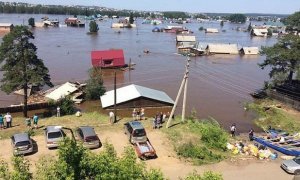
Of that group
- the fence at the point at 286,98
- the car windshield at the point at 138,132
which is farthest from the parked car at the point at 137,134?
the fence at the point at 286,98

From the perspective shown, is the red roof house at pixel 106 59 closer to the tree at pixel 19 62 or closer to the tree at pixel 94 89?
the tree at pixel 94 89

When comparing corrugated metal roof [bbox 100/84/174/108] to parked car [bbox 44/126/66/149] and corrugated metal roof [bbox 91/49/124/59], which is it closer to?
parked car [bbox 44/126/66/149]

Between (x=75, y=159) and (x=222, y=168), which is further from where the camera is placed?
(x=222, y=168)

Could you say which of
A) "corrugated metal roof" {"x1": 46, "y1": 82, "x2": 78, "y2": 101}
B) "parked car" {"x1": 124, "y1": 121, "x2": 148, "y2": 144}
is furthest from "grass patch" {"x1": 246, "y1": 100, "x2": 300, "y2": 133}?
"corrugated metal roof" {"x1": 46, "y1": 82, "x2": 78, "y2": 101}

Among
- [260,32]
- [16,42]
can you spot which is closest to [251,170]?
[16,42]

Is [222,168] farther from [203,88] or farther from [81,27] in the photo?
[81,27]

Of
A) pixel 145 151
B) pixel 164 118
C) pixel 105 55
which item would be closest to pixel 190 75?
pixel 105 55
